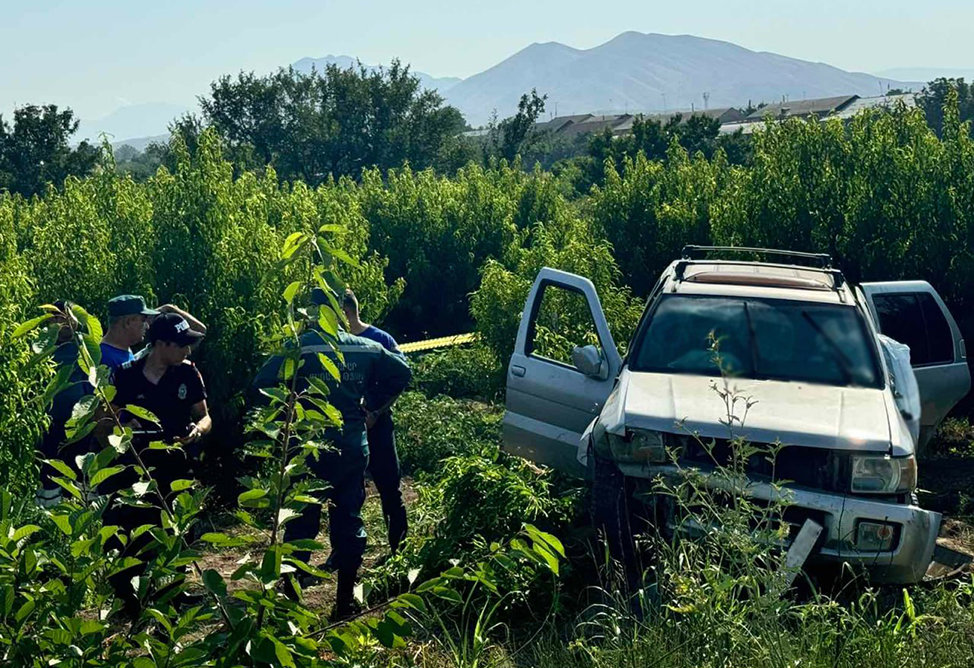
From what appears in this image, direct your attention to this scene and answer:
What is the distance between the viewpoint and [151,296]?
8.53 meters

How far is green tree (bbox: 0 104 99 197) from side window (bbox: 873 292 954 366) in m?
41.4

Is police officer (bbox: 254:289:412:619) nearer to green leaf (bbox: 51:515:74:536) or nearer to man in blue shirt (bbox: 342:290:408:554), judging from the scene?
man in blue shirt (bbox: 342:290:408:554)

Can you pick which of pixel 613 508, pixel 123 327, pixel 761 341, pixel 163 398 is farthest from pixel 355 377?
pixel 761 341

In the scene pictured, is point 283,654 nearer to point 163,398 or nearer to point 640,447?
point 640,447

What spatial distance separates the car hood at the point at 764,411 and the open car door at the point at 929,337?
3.03 meters

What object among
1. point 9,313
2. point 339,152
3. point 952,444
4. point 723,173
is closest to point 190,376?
point 9,313

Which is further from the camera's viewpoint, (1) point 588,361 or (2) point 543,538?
(1) point 588,361

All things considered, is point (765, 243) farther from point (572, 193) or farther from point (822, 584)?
point (572, 193)

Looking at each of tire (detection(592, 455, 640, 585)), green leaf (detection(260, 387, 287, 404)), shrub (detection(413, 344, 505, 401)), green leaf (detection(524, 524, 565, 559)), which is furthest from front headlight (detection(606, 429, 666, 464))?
shrub (detection(413, 344, 505, 401))

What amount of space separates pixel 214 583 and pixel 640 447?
11.3ft

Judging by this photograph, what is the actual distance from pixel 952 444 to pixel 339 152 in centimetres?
5397

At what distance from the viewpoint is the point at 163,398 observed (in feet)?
19.2

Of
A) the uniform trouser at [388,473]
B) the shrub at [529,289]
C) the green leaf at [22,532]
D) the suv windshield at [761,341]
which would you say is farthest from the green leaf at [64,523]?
the shrub at [529,289]

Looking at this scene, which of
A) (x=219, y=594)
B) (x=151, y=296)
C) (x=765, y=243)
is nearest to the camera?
(x=219, y=594)
